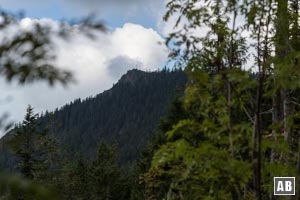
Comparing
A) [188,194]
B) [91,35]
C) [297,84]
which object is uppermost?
[297,84]

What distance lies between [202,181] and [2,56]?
106 inches

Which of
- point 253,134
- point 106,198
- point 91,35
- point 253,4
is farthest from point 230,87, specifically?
point 106,198

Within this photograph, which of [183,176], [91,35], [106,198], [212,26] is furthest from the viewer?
[106,198]

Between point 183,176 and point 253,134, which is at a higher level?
point 253,134

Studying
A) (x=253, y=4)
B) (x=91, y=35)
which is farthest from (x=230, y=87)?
(x=91, y=35)

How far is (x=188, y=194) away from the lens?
4.83 meters

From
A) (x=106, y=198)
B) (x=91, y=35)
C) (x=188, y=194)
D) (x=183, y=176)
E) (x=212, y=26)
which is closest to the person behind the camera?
(x=91, y=35)

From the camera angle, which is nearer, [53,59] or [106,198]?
[53,59]

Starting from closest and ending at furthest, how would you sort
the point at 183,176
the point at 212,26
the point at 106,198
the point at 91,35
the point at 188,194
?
the point at 91,35 < the point at 183,176 < the point at 212,26 < the point at 188,194 < the point at 106,198

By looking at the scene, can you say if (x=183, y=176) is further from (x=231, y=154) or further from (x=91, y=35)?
(x=91, y=35)

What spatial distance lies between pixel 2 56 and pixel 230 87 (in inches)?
85.8

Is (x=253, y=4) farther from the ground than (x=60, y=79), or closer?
farther from the ground

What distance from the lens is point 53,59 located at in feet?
7.95

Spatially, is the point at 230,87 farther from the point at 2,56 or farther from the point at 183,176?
the point at 2,56
